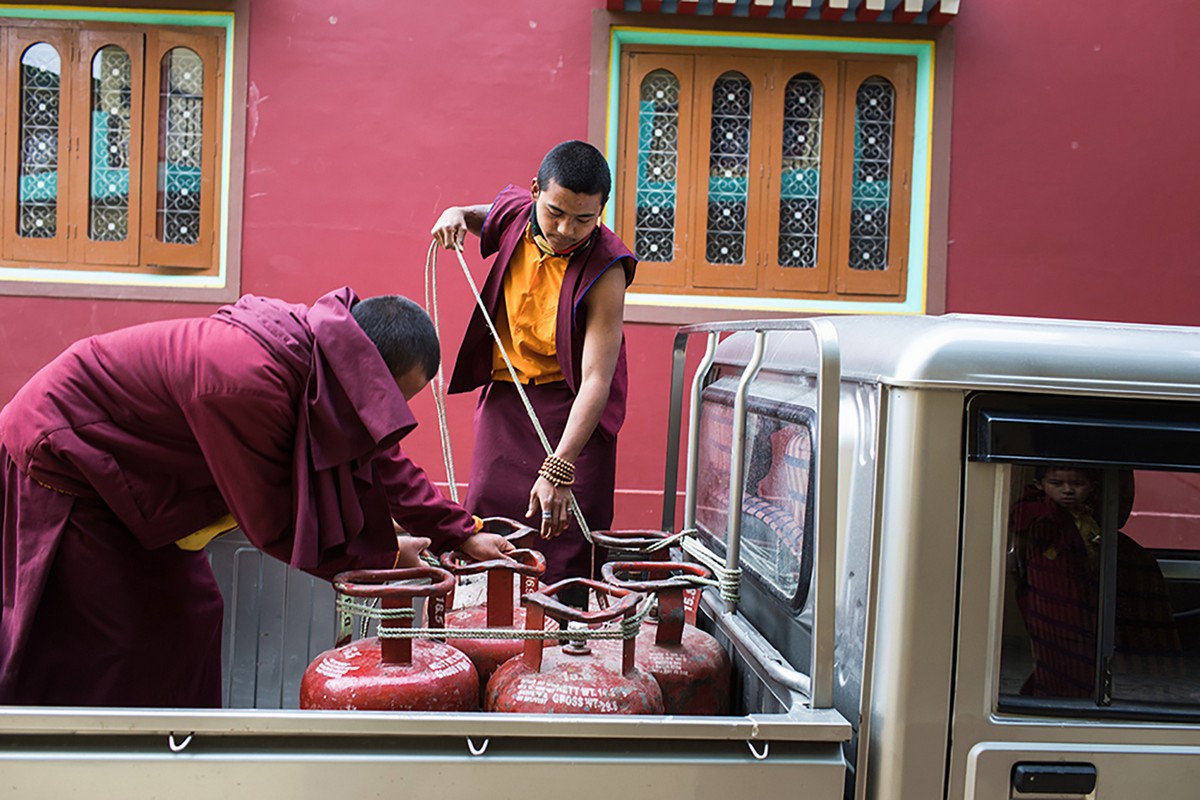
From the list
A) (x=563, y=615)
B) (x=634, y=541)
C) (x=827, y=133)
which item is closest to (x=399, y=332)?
(x=563, y=615)

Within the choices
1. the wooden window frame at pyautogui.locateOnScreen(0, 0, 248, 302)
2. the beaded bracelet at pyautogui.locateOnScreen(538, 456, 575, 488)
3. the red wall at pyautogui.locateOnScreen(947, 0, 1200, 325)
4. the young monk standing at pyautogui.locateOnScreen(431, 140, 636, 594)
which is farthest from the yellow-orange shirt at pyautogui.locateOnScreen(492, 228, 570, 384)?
the red wall at pyautogui.locateOnScreen(947, 0, 1200, 325)

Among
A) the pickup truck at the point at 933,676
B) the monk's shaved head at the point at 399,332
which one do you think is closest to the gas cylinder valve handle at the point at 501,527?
the monk's shaved head at the point at 399,332

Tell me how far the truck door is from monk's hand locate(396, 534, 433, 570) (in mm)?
1057

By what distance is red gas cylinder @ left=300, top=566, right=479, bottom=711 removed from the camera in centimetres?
152

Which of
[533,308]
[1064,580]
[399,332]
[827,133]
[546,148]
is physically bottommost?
[1064,580]

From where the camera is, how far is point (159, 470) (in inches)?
67.8

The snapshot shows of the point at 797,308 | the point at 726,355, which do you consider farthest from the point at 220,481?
the point at 797,308

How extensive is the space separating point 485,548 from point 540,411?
26.4 inches

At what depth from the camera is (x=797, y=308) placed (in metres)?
4.97

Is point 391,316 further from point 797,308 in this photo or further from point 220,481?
point 797,308

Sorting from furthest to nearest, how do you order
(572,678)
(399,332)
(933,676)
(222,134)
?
(222,134) < (399,332) < (572,678) < (933,676)

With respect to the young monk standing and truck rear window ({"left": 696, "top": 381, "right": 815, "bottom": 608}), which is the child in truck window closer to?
truck rear window ({"left": 696, "top": 381, "right": 815, "bottom": 608})

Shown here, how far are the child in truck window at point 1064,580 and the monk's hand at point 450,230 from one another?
1.63 m

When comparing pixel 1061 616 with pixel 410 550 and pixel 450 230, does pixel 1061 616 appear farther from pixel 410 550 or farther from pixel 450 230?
pixel 450 230
